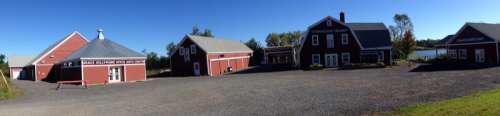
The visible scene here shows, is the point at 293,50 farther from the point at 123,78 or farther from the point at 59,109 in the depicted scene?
the point at 59,109

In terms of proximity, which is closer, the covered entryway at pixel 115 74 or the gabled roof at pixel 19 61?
the covered entryway at pixel 115 74

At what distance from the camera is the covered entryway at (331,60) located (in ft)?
167

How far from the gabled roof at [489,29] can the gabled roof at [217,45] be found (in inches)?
1009

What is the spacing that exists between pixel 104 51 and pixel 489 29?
113ft

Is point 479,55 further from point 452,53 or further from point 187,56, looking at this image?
point 187,56

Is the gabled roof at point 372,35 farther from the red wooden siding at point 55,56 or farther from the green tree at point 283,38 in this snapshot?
the green tree at point 283,38

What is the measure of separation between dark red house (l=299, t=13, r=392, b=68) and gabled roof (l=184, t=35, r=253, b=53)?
1006cm

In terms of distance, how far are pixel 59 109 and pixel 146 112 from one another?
4.47 m

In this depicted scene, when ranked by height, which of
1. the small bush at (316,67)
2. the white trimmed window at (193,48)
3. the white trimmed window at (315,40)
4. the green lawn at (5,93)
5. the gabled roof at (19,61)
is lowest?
the green lawn at (5,93)

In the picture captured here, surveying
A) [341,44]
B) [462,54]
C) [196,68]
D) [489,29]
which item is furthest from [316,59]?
[489,29]

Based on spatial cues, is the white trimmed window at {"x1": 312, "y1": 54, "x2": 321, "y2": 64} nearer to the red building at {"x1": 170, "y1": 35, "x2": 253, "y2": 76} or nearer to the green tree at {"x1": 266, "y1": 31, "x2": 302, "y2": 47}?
the red building at {"x1": 170, "y1": 35, "x2": 253, "y2": 76}

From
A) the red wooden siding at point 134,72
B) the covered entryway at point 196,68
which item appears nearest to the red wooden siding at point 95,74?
the red wooden siding at point 134,72

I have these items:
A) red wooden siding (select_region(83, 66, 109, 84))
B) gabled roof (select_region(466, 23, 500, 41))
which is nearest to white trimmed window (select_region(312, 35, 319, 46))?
gabled roof (select_region(466, 23, 500, 41))

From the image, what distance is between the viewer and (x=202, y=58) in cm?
5350
